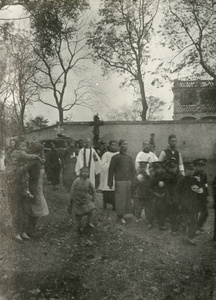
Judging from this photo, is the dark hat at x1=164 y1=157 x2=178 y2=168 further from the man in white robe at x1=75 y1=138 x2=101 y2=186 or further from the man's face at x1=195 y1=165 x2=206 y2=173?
the man in white robe at x1=75 y1=138 x2=101 y2=186

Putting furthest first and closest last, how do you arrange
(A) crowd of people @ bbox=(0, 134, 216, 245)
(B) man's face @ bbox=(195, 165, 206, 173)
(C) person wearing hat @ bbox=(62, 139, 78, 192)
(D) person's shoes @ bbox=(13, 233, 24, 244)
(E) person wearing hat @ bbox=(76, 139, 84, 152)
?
1. (C) person wearing hat @ bbox=(62, 139, 78, 192)
2. (E) person wearing hat @ bbox=(76, 139, 84, 152)
3. (B) man's face @ bbox=(195, 165, 206, 173)
4. (A) crowd of people @ bbox=(0, 134, 216, 245)
5. (D) person's shoes @ bbox=(13, 233, 24, 244)

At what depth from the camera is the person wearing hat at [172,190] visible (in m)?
4.56

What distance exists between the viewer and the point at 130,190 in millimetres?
5293

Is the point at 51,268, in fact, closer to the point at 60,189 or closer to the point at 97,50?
the point at 60,189

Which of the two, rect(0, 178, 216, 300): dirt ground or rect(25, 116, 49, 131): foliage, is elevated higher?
rect(25, 116, 49, 131): foliage

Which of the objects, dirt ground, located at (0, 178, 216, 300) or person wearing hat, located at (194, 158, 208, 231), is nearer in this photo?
dirt ground, located at (0, 178, 216, 300)

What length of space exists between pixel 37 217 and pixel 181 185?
5.89 ft

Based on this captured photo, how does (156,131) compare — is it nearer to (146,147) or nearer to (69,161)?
(69,161)

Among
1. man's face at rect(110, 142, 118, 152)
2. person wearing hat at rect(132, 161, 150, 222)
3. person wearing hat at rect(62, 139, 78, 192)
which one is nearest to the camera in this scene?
person wearing hat at rect(132, 161, 150, 222)

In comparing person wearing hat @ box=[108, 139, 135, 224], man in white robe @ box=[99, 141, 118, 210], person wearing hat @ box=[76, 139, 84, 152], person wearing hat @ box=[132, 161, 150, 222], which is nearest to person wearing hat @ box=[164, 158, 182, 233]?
person wearing hat @ box=[132, 161, 150, 222]

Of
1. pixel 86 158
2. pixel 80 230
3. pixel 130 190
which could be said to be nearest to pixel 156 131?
pixel 86 158

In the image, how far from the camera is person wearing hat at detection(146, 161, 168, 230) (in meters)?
4.82

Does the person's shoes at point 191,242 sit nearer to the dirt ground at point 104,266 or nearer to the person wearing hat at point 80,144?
the dirt ground at point 104,266

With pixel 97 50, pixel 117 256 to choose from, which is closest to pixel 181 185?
pixel 117 256
